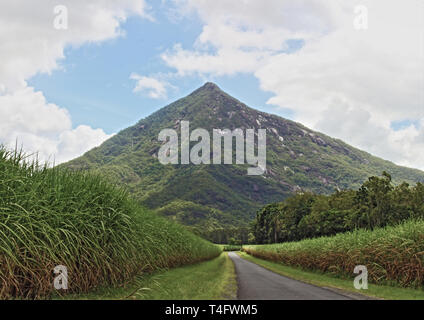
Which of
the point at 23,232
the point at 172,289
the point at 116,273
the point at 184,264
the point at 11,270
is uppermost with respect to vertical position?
the point at 23,232

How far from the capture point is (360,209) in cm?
2930

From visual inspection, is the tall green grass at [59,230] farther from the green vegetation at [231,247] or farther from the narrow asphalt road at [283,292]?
the green vegetation at [231,247]

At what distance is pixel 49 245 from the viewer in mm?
6316

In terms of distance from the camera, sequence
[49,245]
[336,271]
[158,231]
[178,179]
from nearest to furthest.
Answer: [49,245] → [158,231] → [336,271] → [178,179]

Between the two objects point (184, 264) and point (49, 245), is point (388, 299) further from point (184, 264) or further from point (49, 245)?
point (184, 264)

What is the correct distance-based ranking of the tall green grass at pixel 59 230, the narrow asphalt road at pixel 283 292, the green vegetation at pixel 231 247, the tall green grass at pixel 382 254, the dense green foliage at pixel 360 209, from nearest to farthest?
the tall green grass at pixel 59 230 < the narrow asphalt road at pixel 283 292 < the tall green grass at pixel 382 254 < the dense green foliage at pixel 360 209 < the green vegetation at pixel 231 247

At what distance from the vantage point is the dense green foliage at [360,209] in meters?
26.5

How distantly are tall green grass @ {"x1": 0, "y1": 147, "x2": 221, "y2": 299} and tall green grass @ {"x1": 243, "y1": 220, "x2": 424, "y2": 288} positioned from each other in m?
9.56

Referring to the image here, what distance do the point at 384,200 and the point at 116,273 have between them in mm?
25154

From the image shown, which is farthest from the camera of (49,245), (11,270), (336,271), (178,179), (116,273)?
(178,179)

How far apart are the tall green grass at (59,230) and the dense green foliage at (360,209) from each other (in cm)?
1678

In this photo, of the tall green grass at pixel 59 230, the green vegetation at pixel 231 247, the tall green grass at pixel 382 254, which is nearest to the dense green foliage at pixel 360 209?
the tall green grass at pixel 382 254

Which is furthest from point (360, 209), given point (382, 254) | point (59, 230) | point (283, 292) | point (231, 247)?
point (231, 247)

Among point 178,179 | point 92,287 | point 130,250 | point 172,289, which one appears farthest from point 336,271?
point 178,179
